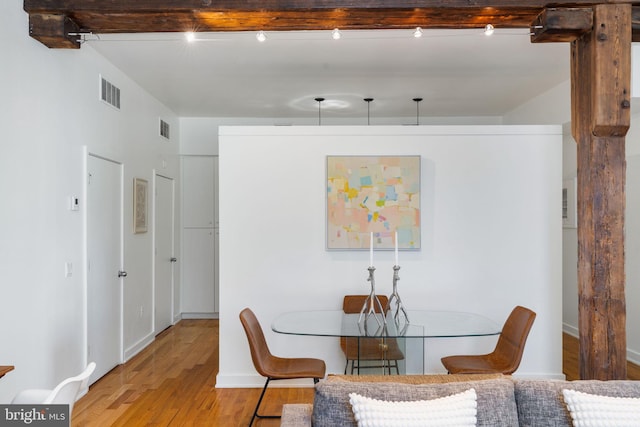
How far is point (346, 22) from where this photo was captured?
3029 millimetres

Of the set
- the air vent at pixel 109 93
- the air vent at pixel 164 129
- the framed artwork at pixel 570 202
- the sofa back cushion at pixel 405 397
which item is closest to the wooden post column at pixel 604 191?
the sofa back cushion at pixel 405 397

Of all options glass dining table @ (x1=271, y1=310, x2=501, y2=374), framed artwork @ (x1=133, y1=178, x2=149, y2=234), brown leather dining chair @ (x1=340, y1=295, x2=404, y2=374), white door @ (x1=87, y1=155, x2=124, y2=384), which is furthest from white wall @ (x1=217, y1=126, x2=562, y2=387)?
framed artwork @ (x1=133, y1=178, x2=149, y2=234)

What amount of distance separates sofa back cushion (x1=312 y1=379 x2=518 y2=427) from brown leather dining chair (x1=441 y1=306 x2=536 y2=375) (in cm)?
127

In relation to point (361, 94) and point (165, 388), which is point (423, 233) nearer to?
point (361, 94)

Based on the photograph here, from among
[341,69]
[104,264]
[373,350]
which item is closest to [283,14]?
[341,69]

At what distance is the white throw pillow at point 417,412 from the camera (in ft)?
5.69

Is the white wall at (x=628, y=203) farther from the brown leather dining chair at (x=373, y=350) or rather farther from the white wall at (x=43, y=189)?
the white wall at (x=43, y=189)

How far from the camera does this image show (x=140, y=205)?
204 inches

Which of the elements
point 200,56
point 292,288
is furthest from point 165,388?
point 200,56

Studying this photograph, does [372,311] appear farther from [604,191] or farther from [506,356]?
[604,191]

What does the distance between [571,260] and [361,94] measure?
3.24m

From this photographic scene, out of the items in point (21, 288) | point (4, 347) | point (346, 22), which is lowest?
point (4, 347)

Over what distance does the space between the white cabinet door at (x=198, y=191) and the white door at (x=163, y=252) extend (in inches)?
15.2

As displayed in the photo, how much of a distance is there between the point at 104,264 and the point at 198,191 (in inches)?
104
